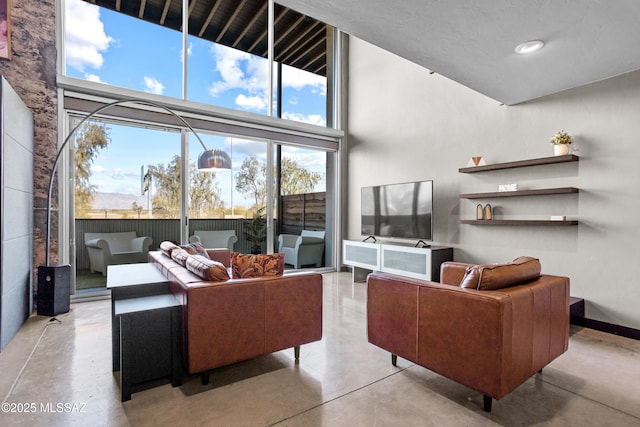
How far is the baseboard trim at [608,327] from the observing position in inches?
115

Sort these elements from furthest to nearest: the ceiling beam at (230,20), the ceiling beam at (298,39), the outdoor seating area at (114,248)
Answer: the ceiling beam at (298,39) < the ceiling beam at (230,20) < the outdoor seating area at (114,248)

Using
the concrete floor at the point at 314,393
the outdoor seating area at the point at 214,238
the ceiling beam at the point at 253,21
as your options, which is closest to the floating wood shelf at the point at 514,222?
the concrete floor at the point at 314,393

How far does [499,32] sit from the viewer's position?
219 cm

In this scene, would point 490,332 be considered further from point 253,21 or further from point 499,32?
point 253,21

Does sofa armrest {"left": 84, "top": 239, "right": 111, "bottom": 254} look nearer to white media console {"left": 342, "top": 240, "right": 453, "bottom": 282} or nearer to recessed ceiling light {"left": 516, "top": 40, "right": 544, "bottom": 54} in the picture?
white media console {"left": 342, "top": 240, "right": 453, "bottom": 282}

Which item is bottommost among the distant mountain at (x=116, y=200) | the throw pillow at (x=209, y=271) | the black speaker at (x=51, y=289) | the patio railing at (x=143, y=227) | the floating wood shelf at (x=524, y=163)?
the black speaker at (x=51, y=289)

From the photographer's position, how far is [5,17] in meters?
3.39

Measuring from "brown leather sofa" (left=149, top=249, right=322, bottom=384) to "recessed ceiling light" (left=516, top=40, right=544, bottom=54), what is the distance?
2.25 metres

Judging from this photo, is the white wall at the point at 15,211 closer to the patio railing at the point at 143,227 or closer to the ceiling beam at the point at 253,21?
the patio railing at the point at 143,227

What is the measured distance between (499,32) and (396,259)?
10.0 ft

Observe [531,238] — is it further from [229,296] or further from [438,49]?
[229,296]

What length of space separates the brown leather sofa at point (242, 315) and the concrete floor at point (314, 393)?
0.20 meters

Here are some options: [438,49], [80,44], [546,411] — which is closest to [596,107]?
[438,49]

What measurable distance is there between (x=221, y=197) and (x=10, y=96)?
2.64 metres
